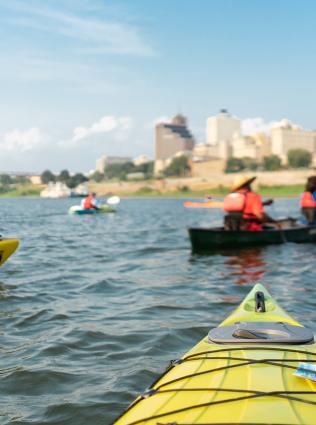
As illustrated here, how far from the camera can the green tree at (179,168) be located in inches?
5812

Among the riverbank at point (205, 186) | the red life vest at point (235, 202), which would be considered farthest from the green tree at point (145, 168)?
the red life vest at point (235, 202)

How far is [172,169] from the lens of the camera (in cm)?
14850

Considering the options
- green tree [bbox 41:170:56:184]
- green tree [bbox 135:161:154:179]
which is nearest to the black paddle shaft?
green tree [bbox 41:170:56:184]

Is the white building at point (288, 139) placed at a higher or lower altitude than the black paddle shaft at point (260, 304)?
higher

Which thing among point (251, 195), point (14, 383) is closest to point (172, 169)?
point (251, 195)

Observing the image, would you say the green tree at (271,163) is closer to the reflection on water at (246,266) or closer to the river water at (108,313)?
the river water at (108,313)

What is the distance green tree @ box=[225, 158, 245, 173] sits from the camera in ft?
460

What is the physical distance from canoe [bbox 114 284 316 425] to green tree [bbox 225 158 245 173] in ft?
451

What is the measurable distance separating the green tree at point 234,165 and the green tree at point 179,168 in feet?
43.1

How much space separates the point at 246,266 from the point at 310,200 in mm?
5248

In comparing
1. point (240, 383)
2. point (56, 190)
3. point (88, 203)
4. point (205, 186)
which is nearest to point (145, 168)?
point (205, 186)

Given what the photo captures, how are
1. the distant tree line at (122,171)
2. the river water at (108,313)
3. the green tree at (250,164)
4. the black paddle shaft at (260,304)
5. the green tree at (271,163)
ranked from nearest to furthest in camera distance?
1. the river water at (108,313)
2. the black paddle shaft at (260,304)
3. the green tree at (271,163)
4. the green tree at (250,164)
5. the distant tree line at (122,171)

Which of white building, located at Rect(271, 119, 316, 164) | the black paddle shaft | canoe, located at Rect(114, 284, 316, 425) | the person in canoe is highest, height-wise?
white building, located at Rect(271, 119, 316, 164)

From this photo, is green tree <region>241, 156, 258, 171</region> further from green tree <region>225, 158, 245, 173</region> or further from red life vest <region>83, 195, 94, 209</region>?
red life vest <region>83, 195, 94, 209</region>
